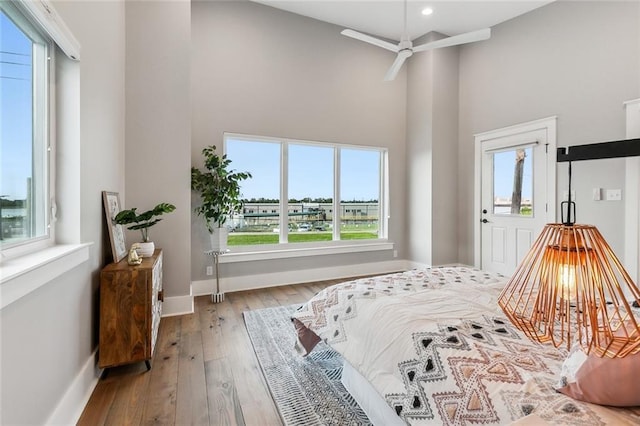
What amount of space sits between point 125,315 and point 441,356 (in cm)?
199

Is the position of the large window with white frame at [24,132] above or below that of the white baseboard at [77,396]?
above

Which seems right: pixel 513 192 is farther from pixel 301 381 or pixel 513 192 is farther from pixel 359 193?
pixel 301 381

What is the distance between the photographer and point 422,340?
137cm

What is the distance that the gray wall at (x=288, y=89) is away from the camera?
3916 mm

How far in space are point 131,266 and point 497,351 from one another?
7.51 ft

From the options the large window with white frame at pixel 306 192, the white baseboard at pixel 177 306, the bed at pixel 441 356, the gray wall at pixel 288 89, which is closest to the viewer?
the bed at pixel 441 356

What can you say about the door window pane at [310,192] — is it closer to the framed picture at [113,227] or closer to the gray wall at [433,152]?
the gray wall at [433,152]

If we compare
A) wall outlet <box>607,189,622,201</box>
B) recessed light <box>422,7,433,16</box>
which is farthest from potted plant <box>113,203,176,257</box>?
wall outlet <box>607,189,622,201</box>

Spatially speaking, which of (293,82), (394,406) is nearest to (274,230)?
(293,82)

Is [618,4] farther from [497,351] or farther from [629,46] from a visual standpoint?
[497,351]

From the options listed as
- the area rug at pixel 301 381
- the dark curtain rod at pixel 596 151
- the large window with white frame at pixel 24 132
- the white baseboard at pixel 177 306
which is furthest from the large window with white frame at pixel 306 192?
the dark curtain rod at pixel 596 151

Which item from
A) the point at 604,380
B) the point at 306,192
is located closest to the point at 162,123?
the point at 306,192

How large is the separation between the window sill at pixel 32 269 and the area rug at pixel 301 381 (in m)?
1.35

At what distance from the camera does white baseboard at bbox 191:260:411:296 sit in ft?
12.9
